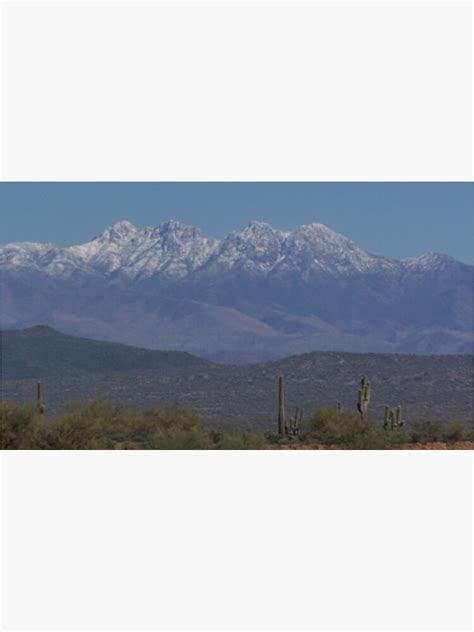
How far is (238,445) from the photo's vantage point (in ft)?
91.9

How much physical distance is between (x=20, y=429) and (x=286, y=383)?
5098 cm

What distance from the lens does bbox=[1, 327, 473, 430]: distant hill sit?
65312 mm

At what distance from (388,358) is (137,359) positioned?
28.8 meters

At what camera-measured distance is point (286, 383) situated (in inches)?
3086

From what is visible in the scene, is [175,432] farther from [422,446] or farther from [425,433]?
[425,433]

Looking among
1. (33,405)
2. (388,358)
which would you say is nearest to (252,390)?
(388,358)

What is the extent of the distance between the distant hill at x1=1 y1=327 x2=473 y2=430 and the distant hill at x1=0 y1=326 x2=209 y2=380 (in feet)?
5.67

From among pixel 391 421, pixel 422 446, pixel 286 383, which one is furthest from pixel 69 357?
pixel 422 446

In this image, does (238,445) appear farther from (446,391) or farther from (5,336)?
(5,336)

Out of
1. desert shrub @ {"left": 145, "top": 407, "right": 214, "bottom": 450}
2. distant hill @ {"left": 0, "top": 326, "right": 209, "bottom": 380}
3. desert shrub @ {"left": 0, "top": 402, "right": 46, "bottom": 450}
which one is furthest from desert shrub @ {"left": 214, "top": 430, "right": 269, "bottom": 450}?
distant hill @ {"left": 0, "top": 326, "right": 209, "bottom": 380}

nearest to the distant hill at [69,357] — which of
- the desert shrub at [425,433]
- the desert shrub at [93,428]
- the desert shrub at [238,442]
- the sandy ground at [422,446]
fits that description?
the desert shrub at [93,428]

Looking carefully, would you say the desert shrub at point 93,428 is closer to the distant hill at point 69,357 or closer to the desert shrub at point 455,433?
the desert shrub at point 455,433

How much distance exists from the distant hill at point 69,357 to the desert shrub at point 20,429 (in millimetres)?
70536

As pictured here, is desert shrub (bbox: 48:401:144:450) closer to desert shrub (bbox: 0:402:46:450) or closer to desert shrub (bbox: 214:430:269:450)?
desert shrub (bbox: 0:402:46:450)
